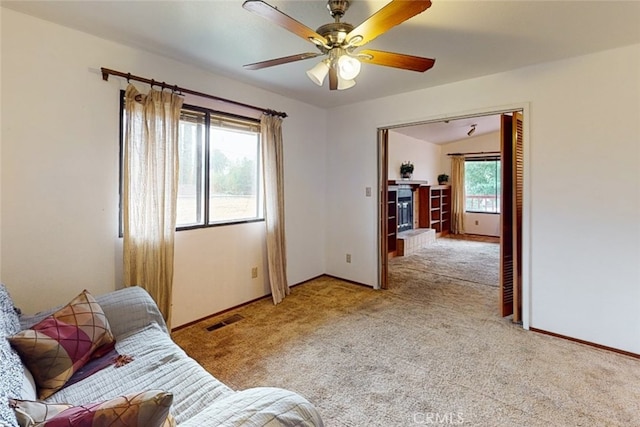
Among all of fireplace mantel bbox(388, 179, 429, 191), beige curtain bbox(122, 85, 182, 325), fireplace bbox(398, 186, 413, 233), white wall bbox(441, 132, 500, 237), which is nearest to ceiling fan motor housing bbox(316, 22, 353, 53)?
beige curtain bbox(122, 85, 182, 325)

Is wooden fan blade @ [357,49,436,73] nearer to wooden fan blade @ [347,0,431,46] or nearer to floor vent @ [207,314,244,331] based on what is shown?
wooden fan blade @ [347,0,431,46]

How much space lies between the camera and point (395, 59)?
182 cm

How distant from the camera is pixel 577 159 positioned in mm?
2607

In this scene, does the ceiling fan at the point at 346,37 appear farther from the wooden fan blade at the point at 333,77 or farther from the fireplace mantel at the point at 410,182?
the fireplace mantel at the point at 410,182

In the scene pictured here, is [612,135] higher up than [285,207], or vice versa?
[612,135]

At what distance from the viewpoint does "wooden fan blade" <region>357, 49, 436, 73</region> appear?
5.80 feet

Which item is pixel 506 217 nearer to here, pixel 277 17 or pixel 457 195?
pixel 277 17

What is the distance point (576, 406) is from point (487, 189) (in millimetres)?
7234

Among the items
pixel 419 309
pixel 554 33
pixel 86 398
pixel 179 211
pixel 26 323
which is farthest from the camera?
pixel 419 309

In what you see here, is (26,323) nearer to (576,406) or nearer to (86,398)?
(86,398)

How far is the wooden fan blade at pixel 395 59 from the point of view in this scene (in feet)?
5.80

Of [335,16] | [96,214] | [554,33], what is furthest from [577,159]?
[96,214]

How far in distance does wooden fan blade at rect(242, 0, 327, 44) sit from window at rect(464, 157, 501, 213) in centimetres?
777

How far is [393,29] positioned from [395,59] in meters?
0.50
